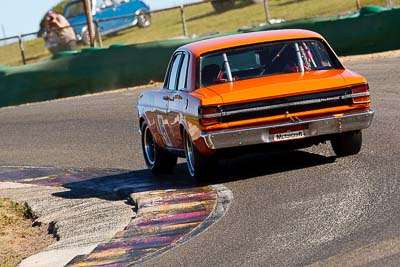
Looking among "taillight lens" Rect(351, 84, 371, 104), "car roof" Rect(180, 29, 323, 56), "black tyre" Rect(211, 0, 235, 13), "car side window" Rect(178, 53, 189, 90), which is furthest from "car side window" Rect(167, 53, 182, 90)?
"black tyre" Rect(211, 0, 235, 13)

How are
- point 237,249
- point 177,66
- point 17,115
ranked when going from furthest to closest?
point 17,115, point 177,66, point 237,249

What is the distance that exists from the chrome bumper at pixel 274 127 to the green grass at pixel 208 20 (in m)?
26.4

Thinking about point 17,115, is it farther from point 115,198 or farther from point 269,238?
point 269,238

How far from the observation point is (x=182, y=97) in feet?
39.0

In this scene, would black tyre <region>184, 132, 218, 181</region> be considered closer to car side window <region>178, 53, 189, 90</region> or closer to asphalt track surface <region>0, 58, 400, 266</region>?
asphalt track surface <region>0, 58, 400, 266</region>

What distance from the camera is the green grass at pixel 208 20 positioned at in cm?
4078

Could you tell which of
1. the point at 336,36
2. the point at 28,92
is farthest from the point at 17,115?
the point at 336,36

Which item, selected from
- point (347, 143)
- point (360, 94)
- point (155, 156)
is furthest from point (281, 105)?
point (155, 156)

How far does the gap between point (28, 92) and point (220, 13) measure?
2177cm

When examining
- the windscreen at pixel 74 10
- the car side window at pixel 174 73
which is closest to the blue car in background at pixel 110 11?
the windscreen at pixel 74 10

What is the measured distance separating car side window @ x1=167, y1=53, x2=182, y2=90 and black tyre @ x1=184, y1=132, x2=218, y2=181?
3.45 ft

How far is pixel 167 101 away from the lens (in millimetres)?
12578

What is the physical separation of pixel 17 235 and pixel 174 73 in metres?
2.67

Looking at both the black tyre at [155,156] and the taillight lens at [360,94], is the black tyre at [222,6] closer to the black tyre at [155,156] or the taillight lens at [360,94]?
the black tyre at [155,156]
